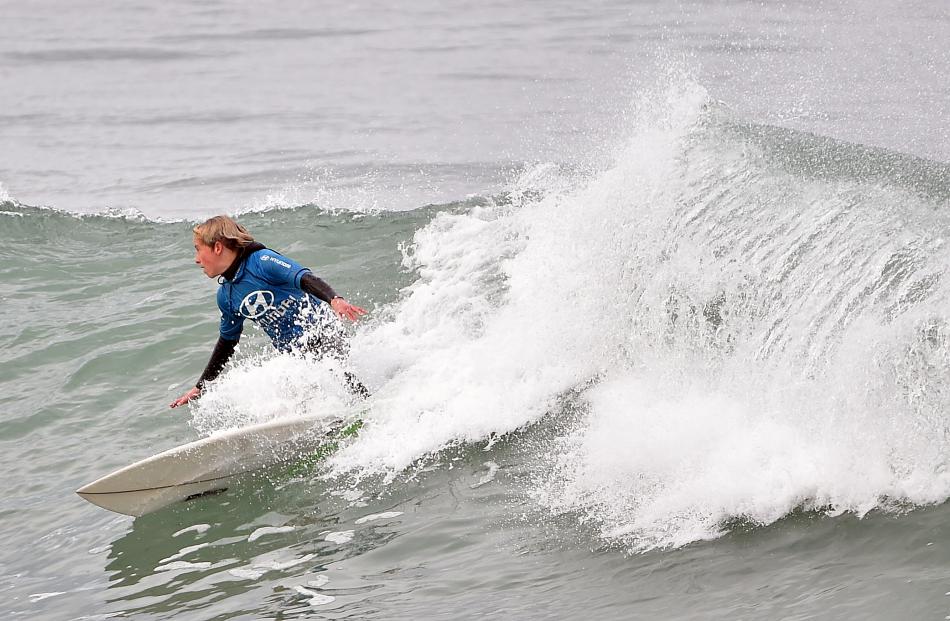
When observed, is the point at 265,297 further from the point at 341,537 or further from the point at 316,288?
the point at 341,537

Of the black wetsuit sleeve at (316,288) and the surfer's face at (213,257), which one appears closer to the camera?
the black wetsuit sleeve at (316,288)

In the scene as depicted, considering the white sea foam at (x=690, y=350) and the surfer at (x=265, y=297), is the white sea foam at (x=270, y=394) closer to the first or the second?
A: the white sea foam at (x=690, y=350)

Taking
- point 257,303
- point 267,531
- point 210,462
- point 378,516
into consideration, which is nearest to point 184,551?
point 267,531

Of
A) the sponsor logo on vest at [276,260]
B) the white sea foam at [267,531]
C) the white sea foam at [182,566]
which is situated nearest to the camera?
the white sea foam at [182,566]

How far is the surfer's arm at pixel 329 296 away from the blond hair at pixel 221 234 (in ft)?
1.56

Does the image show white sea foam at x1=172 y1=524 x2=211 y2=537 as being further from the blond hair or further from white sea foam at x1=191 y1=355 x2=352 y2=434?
the blond hair

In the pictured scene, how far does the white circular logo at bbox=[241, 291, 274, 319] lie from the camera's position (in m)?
7.12

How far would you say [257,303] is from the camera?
715 centimetres

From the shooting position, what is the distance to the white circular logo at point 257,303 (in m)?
7.12

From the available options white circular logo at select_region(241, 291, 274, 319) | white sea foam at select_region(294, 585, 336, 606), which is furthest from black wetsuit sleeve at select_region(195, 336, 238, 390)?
white sea foam at select_region(294, 585, 336, 606)

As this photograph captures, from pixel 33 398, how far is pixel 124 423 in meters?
1.05

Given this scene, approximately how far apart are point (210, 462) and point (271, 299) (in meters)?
1.12

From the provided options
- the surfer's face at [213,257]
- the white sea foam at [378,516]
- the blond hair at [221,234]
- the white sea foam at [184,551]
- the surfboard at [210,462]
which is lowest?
Answer: the white sea foam at [184,551]

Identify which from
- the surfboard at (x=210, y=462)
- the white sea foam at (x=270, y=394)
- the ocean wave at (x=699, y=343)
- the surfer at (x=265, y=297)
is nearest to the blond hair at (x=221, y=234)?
the surfer at (x=265, y=297)
